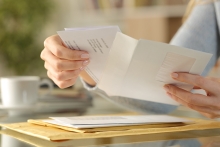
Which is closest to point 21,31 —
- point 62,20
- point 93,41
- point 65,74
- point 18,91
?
point 62,20

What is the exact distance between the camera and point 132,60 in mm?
735

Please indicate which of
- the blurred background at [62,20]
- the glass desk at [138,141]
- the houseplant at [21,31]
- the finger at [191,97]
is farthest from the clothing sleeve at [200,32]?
the houseplant at [21,31]

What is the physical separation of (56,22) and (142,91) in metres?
2.91

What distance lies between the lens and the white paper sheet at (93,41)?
684 millimetres

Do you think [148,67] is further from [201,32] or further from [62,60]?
[201,32]

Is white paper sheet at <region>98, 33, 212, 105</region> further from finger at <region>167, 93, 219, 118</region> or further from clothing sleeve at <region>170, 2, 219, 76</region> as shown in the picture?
clothing sleeve at <region>170, 2, 219, 76</region>

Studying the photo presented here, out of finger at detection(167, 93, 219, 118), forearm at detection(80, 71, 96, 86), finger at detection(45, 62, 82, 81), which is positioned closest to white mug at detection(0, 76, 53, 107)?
forearm at detection(80, 71, 96, 86)

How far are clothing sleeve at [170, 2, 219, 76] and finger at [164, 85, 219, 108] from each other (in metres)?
0.48

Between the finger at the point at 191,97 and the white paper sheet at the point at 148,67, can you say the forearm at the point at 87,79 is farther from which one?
the finger at the point at 191,97

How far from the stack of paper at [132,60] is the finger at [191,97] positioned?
0.01m

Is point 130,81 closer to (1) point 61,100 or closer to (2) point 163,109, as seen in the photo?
(2) point 163,109

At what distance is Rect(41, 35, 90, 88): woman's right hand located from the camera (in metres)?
0.76

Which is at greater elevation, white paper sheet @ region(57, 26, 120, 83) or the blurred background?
the blurred background

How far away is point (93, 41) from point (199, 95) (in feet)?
0.82
